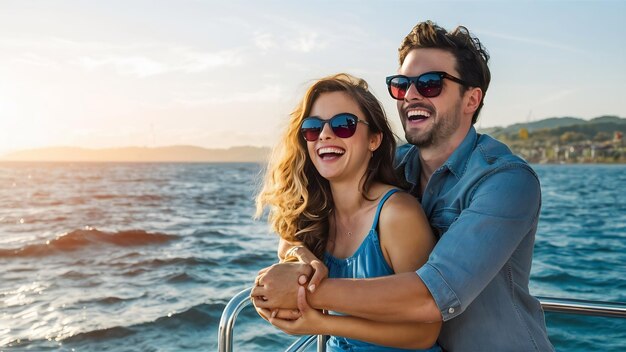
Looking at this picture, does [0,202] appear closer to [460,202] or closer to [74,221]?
[74,221]

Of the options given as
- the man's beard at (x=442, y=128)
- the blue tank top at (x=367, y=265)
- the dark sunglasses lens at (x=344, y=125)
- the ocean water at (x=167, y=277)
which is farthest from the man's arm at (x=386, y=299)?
the ocean water at (x=167, y=277)

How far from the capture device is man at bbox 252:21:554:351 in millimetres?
2068

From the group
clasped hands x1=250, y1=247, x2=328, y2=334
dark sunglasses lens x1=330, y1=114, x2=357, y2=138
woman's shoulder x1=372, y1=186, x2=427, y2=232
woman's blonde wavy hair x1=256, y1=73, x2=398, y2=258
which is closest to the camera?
clasped hands x1=250, y1=247, x2=328, y2=334

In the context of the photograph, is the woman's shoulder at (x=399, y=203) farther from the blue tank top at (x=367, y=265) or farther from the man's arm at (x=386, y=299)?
the man's arm at (x=386, y=299)

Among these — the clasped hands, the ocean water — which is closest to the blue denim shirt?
the clasped hands

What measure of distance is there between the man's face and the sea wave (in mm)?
15237

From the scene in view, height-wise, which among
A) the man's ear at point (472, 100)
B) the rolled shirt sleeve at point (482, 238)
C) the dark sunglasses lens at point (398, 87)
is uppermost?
the dark sunglasses lens at point (398, 87)

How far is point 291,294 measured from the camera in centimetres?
216

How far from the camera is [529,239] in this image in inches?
93.1

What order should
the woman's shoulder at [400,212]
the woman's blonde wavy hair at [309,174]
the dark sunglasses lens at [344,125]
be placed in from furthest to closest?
the woman's blonde wavy hair at [309,174] < the dark sunglasses lens at [344,125] < the woman's shoulder at [400,212]

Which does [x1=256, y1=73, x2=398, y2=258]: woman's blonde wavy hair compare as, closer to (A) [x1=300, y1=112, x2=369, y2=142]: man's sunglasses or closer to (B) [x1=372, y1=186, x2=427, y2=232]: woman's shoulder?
(A) [x1=300, y1=112, x2=369, y2=142]: man's sunglasses

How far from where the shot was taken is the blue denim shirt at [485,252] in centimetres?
207

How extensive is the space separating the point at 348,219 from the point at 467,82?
0.84 m

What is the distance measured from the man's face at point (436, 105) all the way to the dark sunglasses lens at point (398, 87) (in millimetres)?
34
